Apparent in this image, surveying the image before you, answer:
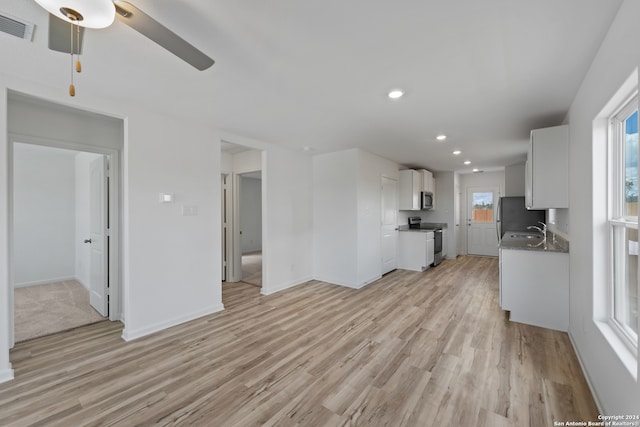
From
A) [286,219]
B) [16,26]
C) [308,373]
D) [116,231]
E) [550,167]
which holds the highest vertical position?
[16,26]

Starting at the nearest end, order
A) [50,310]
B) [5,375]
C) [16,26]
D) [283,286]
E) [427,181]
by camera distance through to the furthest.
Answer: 1. [16,26]
2. [5,375]
3. [50,310]
4. [283,286]
5. [427,181]

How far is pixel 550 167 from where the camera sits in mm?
2893

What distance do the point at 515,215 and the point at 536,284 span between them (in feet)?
11.2

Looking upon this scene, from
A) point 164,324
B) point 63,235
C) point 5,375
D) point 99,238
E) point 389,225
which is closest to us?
point 5,375

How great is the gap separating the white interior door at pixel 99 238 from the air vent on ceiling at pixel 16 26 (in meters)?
2.01

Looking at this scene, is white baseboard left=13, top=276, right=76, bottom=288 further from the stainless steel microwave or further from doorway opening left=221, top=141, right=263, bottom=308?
the stainless steel microwave

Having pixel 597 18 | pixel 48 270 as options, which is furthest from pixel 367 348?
pixel 48 270

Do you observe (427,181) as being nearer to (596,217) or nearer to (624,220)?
(596,217)

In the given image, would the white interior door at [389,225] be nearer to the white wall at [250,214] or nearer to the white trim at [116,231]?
the white trim at [116,231]

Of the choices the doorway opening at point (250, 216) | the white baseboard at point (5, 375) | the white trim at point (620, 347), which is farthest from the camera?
the doorway opening at point (250, 216)

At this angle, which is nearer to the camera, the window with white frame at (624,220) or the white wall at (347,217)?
the window with white frame at (624,220)

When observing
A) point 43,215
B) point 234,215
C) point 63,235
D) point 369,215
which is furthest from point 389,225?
point 43,215

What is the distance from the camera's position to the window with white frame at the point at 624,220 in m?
1.69

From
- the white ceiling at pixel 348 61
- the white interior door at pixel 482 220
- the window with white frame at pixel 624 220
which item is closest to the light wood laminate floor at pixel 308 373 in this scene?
the window with white frame at pixel 624 220
